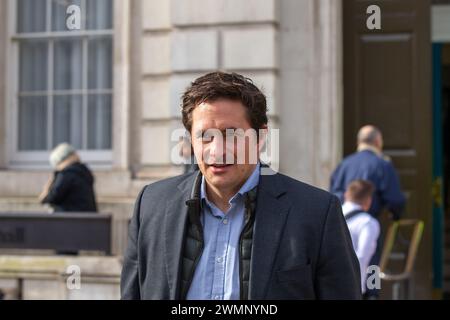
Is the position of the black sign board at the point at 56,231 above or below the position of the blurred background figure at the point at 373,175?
below

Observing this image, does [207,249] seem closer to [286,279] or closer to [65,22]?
[286,279]

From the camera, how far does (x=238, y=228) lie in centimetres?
274

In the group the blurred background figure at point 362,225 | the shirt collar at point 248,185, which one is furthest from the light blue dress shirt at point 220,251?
the blurred background figure at point 362,225

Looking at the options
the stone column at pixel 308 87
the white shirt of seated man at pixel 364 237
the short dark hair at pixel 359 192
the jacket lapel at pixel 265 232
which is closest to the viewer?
the jacket lapel at pixel 265 232

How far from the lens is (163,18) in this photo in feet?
31.7

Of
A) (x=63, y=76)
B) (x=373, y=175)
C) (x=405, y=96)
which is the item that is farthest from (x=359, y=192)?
(x=63, y=76)

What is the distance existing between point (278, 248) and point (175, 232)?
337 millimetres

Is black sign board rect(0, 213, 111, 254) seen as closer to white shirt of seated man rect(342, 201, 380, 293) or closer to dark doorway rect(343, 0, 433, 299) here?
white shirt of seated man rect(342, 201, 380, 293)

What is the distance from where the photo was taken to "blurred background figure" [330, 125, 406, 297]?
26.1ft

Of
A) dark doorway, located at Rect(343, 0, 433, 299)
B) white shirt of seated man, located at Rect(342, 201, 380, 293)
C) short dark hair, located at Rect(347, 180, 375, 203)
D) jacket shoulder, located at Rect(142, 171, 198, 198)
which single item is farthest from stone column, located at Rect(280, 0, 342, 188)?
jacket shoulder, located at Rect(142, 171, 198, 198)

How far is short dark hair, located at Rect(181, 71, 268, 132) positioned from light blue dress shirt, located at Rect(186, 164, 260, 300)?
7.8 inches

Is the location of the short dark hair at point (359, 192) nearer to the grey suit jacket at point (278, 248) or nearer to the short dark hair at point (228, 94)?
the grey suit jacket at point (278, 248)

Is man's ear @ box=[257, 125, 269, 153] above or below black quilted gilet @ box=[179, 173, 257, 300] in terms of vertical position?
above

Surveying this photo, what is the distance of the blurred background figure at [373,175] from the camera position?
796 cm
